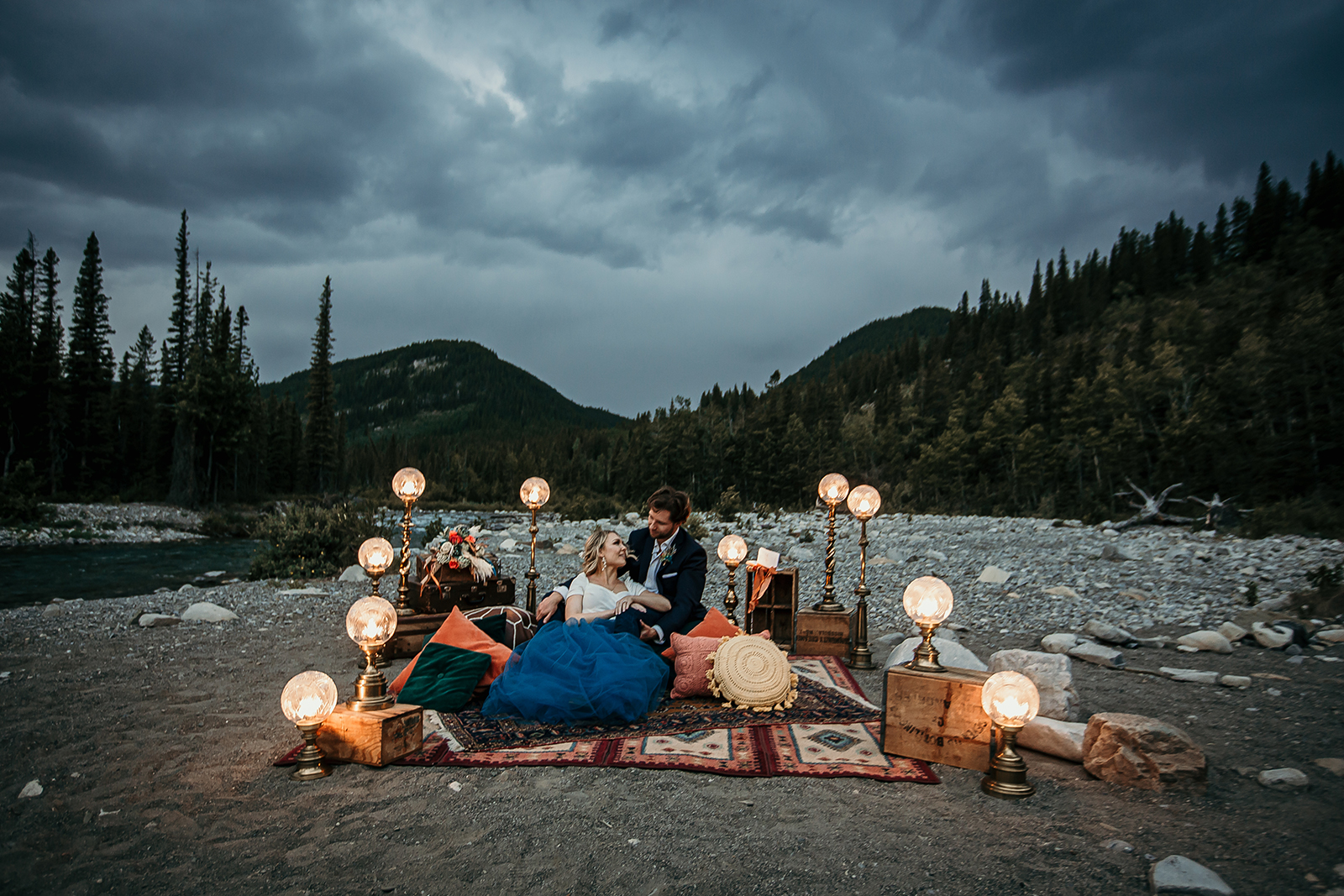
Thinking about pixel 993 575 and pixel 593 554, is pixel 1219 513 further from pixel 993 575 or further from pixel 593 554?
pixel 593 554

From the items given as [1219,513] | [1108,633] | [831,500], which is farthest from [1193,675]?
[1219,513]

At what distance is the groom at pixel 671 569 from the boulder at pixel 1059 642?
13.0ft

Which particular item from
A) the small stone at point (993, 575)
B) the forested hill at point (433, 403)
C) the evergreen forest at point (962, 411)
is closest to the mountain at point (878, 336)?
the forested hill at point (433, 403)

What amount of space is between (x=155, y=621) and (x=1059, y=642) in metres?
10.7

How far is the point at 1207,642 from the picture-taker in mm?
6867

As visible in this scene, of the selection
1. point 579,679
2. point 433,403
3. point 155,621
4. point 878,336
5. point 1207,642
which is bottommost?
point 155,621

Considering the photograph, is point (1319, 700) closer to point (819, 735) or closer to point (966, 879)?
point (819, 735)

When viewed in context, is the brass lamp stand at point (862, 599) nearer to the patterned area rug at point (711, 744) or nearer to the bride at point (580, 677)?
the patterned area rug at point (711, 744)

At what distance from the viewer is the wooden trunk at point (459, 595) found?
7.32 m

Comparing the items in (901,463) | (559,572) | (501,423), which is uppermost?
(501,423)

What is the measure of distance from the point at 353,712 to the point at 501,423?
6465 inches

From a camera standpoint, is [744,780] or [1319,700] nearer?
[744,780]

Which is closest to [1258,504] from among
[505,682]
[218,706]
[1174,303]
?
[505,682]

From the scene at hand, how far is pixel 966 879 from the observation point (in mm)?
2723
